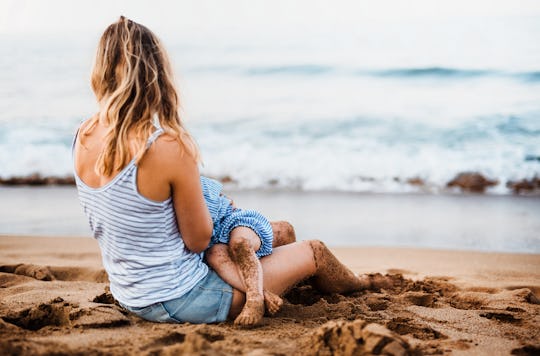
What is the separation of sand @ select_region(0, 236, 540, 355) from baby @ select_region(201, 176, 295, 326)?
11cm

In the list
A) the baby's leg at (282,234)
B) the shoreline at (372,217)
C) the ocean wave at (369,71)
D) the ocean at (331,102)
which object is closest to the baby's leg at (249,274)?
the baby's leg at (282,234)

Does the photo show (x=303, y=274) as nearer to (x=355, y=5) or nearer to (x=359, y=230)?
(x=359, y=230)

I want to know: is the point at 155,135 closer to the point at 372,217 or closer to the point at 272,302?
the point at 272,302

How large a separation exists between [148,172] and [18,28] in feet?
42.2

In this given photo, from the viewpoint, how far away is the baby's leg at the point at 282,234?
10.5ft

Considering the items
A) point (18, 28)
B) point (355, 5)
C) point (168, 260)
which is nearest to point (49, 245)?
point (168, 260)

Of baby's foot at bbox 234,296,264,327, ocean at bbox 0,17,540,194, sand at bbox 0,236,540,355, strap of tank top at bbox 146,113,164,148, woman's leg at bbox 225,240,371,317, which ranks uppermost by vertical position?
ocean at bbox 0,17,540,194

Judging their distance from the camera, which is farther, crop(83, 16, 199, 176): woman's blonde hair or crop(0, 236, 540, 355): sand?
crop(83, 16, 199, 176): woman's blonde hair

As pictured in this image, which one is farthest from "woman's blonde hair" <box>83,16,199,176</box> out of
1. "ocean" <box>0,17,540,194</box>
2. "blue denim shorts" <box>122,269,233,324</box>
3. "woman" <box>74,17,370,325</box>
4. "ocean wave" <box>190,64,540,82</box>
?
"ocean wave" <box>190,64,540,82</box>

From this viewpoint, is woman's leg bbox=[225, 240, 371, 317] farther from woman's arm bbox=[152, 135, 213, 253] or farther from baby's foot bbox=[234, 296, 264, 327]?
woman's arm bbox=[152, 135, 213, 253]

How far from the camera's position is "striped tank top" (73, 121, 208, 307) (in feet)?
7.80

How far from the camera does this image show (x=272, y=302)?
266 centimetres

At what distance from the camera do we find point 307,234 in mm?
5227

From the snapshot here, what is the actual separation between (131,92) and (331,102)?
9.52 meters
